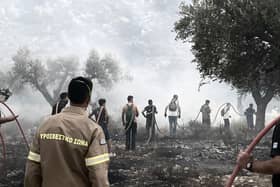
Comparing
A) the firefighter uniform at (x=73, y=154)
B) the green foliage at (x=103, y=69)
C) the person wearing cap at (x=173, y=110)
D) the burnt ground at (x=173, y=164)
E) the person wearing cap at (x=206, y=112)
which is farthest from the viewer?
the green foliage at (x=103, y=69)

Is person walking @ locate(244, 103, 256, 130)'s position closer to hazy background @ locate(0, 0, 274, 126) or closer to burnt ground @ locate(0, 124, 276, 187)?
burnt ground @ locate(0, 124, 276, 187)

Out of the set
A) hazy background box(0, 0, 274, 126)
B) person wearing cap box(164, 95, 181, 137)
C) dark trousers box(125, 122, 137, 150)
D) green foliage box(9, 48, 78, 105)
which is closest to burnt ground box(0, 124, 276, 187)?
dark trousers box(125, 122, 137, 150)

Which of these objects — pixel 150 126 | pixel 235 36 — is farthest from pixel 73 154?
pixel 150 126

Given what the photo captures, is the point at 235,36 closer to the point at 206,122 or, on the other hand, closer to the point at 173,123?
the point at 173,123

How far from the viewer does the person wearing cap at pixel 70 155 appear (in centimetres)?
361

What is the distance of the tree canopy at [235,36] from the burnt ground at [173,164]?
113 inches

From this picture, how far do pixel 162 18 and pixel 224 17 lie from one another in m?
154

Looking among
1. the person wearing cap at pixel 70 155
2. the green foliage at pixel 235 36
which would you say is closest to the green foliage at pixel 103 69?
the green foliage at pixel 235 36

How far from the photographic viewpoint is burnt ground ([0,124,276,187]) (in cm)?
1043

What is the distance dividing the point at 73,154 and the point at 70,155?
31mm

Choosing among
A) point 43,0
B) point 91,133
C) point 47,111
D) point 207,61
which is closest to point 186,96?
point 47,111

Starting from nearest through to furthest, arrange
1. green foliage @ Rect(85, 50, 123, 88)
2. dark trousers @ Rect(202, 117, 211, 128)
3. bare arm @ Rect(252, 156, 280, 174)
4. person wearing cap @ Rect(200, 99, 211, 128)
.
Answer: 1. bare arm @ Rect(252, 156, 280, 174)
2. person wearing cap @ Rect(200, 99, 211, 128)
3. dark trousers @ Rect(202, 117, 211, 128)
4. green foliage @ Rect(85, 50, 123, 88)

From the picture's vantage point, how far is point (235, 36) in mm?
15203

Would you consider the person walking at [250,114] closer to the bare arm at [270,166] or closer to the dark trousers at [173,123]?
the dark trousers at [173,123]
